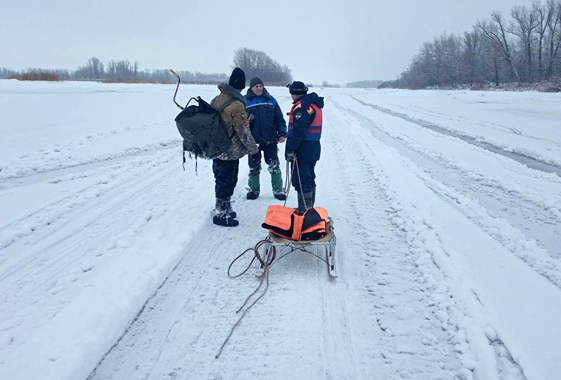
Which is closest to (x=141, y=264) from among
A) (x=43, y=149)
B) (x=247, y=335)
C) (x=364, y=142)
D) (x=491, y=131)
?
(x=247, y=335)

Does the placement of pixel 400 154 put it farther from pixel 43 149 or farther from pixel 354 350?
pixel 43 149

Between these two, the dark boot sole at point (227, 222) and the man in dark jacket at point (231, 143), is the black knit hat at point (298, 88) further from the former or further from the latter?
the dark boot sole at point (227, 222)

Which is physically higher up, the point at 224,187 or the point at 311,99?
the point at 311,99

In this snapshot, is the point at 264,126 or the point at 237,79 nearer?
the point at 237,79

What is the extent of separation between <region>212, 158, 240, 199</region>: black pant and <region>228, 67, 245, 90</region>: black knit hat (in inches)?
43.9

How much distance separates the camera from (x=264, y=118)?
6785 millimetres

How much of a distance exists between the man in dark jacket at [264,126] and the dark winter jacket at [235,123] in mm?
1070

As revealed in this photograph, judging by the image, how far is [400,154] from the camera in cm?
1123

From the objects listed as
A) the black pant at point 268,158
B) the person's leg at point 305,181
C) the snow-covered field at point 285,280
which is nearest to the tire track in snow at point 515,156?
the snow-covered field at point 285,280

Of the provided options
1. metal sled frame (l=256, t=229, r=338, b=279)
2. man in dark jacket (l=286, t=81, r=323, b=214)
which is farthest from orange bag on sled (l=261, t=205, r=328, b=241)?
man in dark jacket (l=286, t=81, r=323, b=214)

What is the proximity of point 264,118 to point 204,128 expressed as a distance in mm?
1663

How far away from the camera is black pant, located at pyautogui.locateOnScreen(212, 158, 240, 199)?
5766 millimetres

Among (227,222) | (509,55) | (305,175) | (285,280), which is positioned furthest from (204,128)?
(509,55)

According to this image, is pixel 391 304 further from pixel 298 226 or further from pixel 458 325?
pixel 298 226
